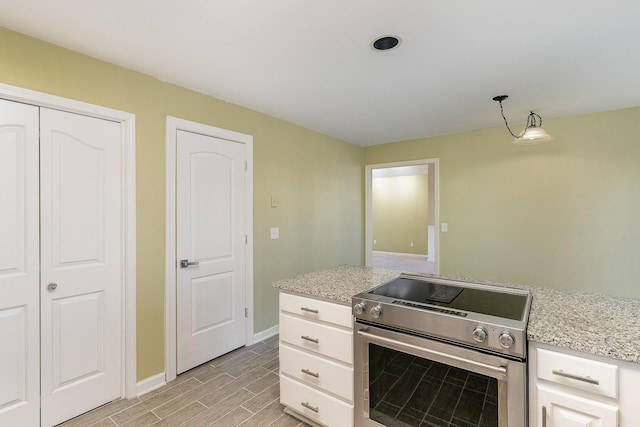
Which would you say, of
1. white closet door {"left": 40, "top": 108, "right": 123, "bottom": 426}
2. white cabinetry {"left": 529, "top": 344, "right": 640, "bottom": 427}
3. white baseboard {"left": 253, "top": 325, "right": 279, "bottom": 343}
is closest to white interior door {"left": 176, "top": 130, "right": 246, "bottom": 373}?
white baseboard {"left": 253, "top": 325, "right": 279, "bottom": 343}

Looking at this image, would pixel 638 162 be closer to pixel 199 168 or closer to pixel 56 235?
pixel 199 168

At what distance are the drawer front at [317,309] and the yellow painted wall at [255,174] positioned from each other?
3.65 ft

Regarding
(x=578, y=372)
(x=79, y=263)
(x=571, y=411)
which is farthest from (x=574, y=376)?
(x=79, y=263)

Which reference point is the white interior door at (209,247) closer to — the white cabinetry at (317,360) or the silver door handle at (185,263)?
the silver door handle at (185,263)

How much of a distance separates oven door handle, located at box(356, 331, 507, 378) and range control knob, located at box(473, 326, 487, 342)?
0.36ft

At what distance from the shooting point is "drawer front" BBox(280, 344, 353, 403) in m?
1.65

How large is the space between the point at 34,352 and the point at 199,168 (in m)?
1.59

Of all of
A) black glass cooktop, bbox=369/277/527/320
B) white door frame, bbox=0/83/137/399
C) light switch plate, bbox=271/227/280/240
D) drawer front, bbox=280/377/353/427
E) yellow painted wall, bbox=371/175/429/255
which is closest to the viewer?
black glass cooktop, bbox=369/277/527/320

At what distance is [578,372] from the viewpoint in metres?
1.10

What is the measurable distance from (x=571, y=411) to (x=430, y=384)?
1.67 feet

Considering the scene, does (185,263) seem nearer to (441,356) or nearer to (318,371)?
(318,371)

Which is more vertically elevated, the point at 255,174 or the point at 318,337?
the point at 255,174

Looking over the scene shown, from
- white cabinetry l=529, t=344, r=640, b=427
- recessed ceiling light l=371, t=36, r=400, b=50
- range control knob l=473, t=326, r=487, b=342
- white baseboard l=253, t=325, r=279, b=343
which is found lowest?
white baseboard l=253, t=325, r=279, b=343

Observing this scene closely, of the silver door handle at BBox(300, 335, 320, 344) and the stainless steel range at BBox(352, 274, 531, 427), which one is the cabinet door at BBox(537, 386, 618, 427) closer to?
the stainless steel range at BBox(352, 274, 531, 427)
